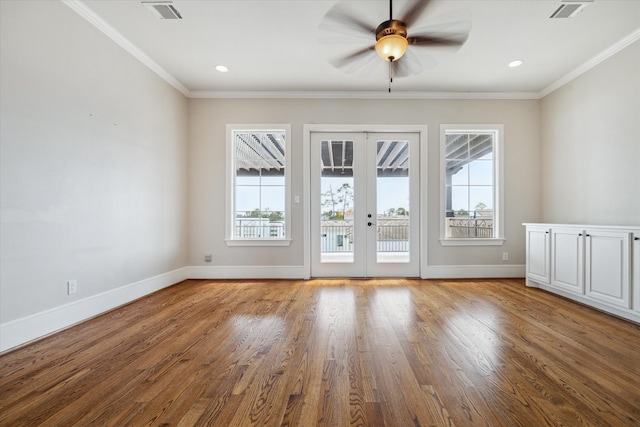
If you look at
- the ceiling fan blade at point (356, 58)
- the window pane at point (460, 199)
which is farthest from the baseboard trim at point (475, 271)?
the ceiling fan blade at point (356, 58)

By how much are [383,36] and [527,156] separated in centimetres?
362

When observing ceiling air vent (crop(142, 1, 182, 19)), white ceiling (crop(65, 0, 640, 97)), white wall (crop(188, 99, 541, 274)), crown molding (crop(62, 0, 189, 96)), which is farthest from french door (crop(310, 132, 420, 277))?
ceiling air vent (crop(142, 1, 182, 19))

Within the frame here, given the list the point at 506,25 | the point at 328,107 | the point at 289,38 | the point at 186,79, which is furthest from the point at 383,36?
the point at 186,79

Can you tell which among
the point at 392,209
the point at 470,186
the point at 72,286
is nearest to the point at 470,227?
the point at 470,186

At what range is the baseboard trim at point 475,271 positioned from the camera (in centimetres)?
435

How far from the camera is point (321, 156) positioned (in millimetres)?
4469

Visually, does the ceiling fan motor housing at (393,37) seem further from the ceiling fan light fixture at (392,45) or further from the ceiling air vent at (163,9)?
the ceiling air vent at (163,9)

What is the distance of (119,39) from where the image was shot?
300 centimetres

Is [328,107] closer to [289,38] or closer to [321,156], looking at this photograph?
[321,156]

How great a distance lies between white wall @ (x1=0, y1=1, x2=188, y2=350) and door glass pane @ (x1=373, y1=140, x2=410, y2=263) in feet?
10.5

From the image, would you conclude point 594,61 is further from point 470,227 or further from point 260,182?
point 260,182

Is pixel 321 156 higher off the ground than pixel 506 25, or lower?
lower

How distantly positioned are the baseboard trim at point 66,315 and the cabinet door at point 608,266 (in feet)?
16.7

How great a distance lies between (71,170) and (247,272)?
8.32 feet
